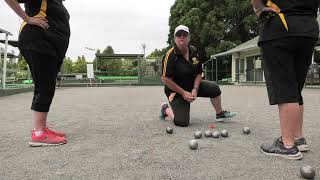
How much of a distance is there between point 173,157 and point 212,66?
112 ft

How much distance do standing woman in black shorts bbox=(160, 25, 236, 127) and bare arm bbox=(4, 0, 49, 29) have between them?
6.14ft

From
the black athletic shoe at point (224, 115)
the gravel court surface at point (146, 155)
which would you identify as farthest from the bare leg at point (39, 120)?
the black athletic shoe at point (224, 115)

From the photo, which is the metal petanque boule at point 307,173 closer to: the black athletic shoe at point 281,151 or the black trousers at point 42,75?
the black athletic shoe at point 281,151

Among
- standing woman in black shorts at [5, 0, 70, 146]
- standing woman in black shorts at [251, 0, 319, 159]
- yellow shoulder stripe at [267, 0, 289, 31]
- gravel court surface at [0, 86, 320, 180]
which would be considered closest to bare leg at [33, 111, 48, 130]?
standing woman in black shorts at [5, 0, 70, 146]

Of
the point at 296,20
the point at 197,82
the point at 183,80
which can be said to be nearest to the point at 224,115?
the point at 197,82

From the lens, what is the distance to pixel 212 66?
122 feet

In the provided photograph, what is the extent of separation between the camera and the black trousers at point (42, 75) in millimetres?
4070

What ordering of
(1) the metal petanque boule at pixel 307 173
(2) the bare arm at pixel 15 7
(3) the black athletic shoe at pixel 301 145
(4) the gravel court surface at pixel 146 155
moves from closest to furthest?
(1) the metal petanque boule at pixel 307 173 < (4) the gravel court surface at pixel 146 155 < (3) the black athletic shoe at pixel 301 145 < (2) the bare arm at pixel 15 7

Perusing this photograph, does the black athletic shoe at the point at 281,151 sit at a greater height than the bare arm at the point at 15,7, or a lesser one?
lesser

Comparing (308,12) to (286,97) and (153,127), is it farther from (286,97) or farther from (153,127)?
(153,127)

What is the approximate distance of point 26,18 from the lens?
3.94 metres

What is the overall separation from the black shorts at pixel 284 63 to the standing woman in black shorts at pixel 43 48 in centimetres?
205

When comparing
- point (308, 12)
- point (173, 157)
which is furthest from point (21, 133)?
point (308, 12)

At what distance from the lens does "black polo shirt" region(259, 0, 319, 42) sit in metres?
3.33
